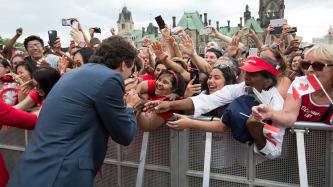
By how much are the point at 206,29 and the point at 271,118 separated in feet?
13.1

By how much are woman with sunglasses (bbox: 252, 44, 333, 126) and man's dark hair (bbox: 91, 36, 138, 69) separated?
46.9 inches

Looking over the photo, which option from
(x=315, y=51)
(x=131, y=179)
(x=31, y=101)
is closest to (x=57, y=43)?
(x=31, y=101)

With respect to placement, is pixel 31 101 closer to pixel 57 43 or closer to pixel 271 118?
pixel 271 118

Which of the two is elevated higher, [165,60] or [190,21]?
[165,60]

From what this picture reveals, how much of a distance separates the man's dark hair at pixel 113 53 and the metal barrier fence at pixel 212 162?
0.96 metres

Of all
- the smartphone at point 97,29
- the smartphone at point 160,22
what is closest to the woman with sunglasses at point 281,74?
the smartphone at point 160,22

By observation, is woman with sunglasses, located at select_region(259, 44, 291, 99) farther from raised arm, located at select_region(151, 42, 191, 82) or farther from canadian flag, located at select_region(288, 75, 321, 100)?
raised arm, located at select_region(151, 42, 191, 82)

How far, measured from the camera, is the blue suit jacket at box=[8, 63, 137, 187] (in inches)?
89.7

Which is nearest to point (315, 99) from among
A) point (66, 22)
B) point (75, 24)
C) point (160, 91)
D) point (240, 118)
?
point (240, 118)

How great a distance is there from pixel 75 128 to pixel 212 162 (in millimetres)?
1312

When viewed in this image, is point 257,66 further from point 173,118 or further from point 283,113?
point 173,118

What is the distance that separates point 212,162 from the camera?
3076 millimetres

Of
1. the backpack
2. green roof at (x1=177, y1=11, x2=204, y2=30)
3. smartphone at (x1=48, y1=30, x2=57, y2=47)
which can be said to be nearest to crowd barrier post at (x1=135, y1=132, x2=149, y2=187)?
the backpack

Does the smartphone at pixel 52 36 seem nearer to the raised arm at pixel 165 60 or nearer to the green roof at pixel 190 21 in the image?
the raised arm at pixel 165 60
